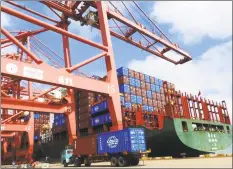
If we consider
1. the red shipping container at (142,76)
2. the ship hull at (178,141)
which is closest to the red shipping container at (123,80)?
the red shipping container at (142,76)

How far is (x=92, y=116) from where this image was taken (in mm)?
30203

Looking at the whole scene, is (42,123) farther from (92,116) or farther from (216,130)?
(216,130)

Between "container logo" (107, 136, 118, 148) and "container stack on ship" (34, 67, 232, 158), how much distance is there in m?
6.25

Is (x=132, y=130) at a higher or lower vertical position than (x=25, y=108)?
lower

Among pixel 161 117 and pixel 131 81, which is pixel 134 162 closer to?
pixel 161 117

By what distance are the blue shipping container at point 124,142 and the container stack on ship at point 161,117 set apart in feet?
19.4

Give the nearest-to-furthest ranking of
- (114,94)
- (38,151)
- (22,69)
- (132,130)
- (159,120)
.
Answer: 1. (22,69)
2. (132,130)
3. (114,94)
4. (159,120)
5. (38,151)

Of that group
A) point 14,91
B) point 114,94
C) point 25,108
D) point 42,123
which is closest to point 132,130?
point 114,94

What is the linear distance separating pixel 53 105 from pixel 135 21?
1205 cm

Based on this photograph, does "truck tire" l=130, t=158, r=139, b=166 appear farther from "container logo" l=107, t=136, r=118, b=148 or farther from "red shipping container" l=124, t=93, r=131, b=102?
"red shipping container" l=124, t=93, r=131, b=102

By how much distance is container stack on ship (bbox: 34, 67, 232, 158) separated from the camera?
24.0m

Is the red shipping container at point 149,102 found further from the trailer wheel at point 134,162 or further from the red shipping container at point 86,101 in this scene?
the trailer wheel at point 134,162

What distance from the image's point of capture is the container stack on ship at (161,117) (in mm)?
24045

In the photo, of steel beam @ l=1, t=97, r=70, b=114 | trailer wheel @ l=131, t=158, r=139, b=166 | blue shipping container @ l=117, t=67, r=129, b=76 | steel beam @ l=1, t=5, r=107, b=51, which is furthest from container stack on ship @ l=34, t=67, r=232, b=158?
steel beam @ l=1, t=5, r=107, b=51
